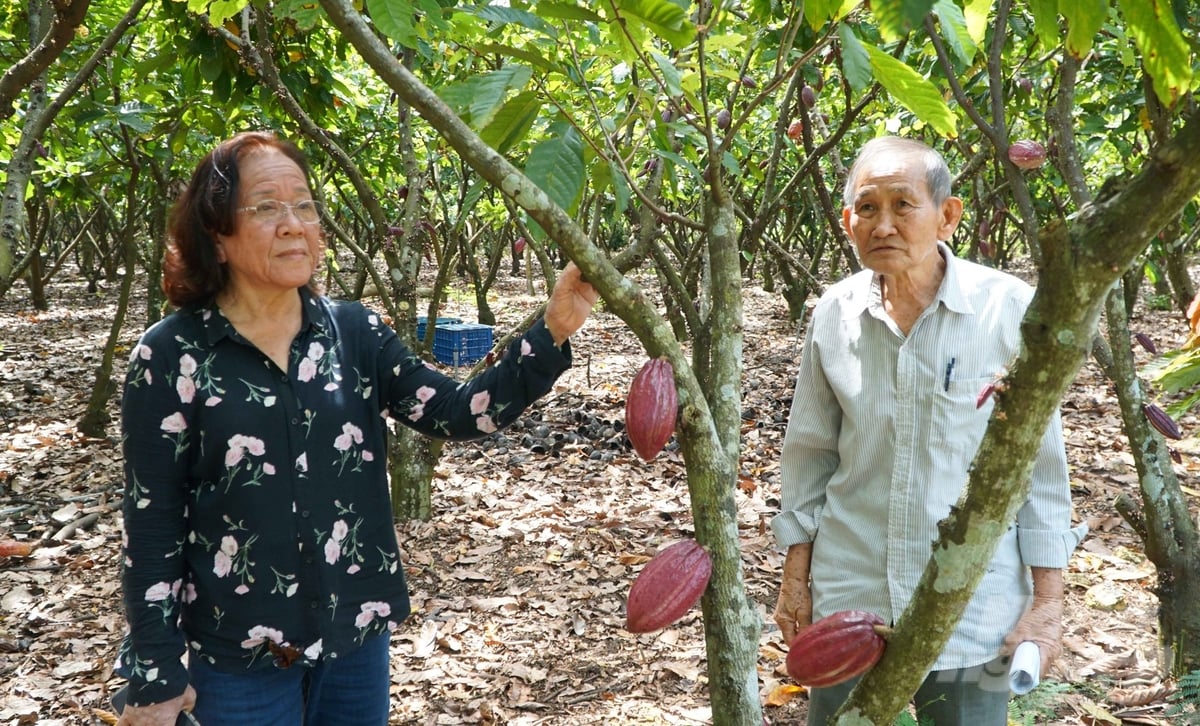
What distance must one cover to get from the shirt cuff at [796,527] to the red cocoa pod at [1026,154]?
1177mm

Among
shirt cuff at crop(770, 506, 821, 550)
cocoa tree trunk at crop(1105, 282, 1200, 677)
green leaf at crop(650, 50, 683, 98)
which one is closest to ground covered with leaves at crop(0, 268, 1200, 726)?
cocoa tree trunk at crop(1105, 282, 1200, 677)

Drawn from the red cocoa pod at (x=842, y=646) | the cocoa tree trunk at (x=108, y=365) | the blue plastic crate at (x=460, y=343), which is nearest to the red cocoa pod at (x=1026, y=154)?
the red cocoa pod at (x=842, y=646)

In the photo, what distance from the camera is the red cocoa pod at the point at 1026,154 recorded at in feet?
7.47

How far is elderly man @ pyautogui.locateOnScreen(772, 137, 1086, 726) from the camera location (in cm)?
145

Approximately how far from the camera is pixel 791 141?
384 cm

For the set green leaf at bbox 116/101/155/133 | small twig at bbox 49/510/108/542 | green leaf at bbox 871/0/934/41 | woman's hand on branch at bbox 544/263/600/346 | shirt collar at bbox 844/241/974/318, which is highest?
green leaf at bbox 116/101/155/133

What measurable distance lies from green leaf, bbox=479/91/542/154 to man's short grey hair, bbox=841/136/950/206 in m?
0.62

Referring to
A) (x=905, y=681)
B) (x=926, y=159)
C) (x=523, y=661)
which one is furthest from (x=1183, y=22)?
(x=523, y=661)

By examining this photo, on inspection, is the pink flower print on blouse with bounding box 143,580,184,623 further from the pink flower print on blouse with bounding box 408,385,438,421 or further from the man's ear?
the man's ear

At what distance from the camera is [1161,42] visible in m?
0.65

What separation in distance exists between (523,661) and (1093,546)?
2199 millimetres

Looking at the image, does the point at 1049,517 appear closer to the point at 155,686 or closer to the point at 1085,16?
the point at 1085,16

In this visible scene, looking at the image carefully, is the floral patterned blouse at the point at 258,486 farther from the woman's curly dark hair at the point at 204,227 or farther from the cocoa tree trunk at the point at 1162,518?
the cocoa tree trunk at the point at 1162,518

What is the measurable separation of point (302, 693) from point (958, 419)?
117cm
